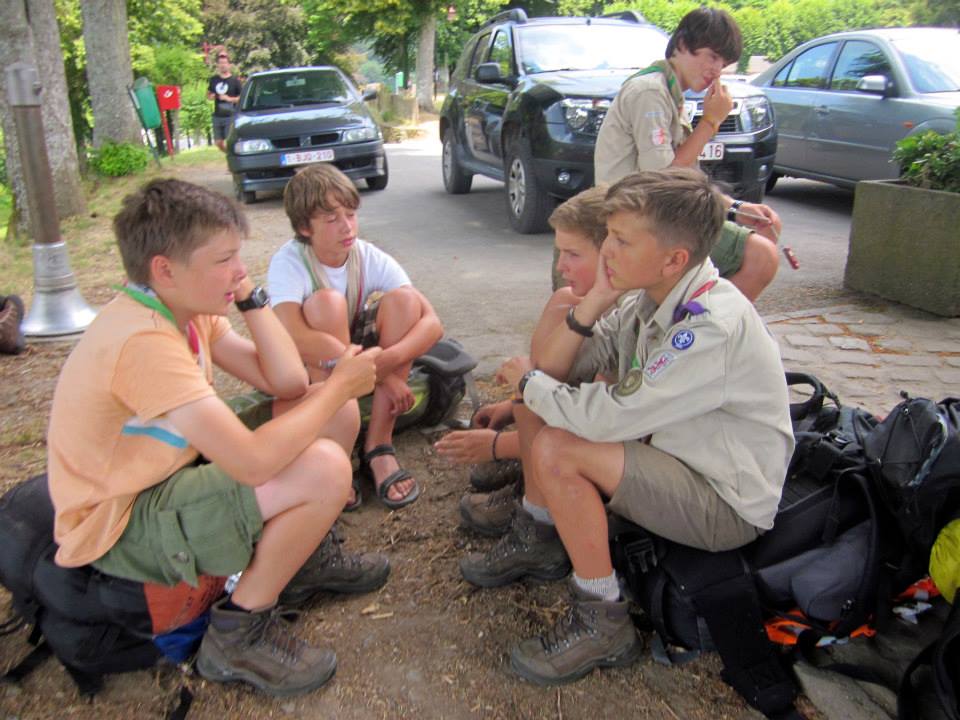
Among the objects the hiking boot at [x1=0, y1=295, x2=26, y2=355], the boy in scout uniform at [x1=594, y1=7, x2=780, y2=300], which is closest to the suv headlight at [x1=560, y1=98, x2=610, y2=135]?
the boy in scout uniform at [x1=594, y1=7, x2=780, y2=300]

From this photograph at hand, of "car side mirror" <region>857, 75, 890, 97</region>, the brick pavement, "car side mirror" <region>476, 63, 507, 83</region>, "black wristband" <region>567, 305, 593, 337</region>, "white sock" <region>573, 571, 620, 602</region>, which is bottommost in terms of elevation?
the brick pavement

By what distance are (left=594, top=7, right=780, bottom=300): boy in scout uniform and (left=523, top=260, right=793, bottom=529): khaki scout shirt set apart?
1.55 m

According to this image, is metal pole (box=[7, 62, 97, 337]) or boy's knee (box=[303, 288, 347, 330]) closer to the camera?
boy's knee (box=[303, 288, 347, 330])

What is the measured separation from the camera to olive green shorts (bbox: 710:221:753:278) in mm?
3604

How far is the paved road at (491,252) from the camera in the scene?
207 inches

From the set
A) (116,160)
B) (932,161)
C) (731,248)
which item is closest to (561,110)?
(932,161)

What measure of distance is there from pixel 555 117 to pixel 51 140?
237 inches

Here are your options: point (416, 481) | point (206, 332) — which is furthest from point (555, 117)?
point (206, 332)

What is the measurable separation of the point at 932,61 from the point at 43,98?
8961 millimetres

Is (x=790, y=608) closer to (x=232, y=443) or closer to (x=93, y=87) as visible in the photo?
(x=232, y=443)

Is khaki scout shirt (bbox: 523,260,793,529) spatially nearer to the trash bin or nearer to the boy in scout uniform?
the boy in scout uniform

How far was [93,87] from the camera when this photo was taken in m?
13.9

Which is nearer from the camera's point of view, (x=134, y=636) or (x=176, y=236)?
(x=176, y=236)

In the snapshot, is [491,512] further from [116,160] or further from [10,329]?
[116,160]
